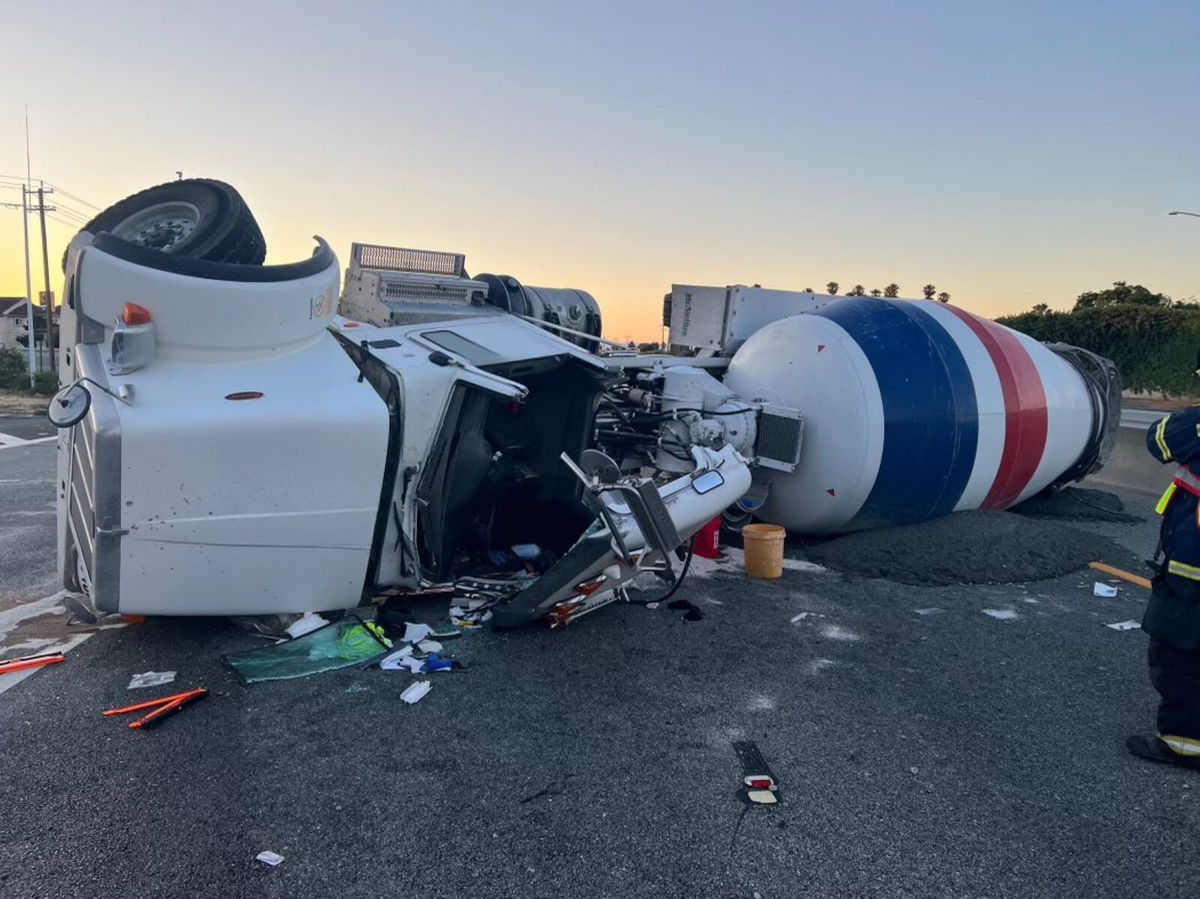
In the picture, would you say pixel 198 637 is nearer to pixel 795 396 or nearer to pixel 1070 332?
pixel 795 396

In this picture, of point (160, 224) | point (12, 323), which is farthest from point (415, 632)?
point (12, 323)

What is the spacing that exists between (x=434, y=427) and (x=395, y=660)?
121 centimetres

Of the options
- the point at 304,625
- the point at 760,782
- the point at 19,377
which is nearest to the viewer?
the point at 760,782

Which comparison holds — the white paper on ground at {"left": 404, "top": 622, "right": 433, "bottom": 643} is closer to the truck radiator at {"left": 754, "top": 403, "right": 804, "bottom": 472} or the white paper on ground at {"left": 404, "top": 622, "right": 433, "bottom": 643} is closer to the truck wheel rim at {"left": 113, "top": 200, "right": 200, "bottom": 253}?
the truck wheel rim at {"left": 113, "top": 200, "right": 200, "bottom": 253}

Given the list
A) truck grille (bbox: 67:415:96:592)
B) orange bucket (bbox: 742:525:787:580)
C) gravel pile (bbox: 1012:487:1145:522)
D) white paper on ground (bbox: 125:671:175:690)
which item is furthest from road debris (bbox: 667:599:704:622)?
gravel pile (bbox: 1012:487:1145:522)

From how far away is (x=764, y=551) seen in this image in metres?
5.81

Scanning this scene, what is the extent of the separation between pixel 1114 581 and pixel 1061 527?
0.97 m

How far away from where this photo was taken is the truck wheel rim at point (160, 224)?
4.77 metres

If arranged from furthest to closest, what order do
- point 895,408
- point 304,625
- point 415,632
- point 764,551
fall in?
point 895,408
point 764,551
point 415,632
point 304,625

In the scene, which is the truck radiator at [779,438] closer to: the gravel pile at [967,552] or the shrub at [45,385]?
the gravel pile at [967,552]

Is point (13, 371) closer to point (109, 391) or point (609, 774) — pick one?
point (109, 391)

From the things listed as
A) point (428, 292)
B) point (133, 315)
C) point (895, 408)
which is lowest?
point (895, 408)

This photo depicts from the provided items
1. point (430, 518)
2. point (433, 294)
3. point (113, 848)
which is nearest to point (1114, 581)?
point (430, 518)

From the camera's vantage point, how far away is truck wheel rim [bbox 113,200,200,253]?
4.77 meters
